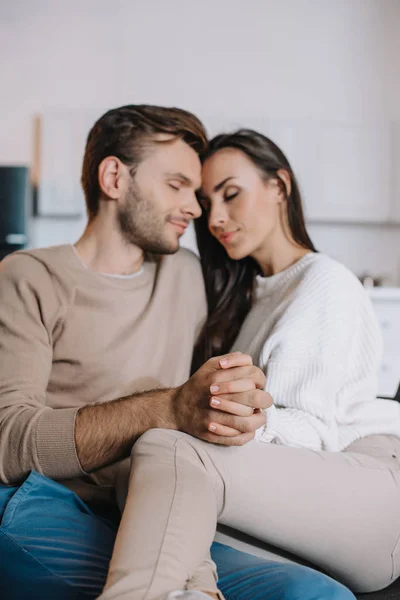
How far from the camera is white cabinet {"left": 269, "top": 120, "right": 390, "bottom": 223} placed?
4641mm

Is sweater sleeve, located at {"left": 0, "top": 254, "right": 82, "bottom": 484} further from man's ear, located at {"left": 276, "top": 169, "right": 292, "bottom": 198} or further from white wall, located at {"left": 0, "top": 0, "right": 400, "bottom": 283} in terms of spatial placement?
white wall, located at {"left": 0, "top": 0, "right": 400, "bottom": 283}

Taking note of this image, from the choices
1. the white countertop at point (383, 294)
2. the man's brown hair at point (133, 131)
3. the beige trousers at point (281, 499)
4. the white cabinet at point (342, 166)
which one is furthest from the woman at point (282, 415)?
the white cabinet at point (342, 166)

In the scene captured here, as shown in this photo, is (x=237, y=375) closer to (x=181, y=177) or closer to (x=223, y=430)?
(x=223, y=430)

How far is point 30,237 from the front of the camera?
492 cm

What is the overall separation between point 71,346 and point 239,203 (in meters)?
0.59

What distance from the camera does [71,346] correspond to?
1.60 meters

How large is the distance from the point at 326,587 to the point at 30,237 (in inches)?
166

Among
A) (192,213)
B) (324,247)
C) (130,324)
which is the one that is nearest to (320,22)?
(324,247)

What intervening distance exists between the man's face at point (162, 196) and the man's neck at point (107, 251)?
3 cm

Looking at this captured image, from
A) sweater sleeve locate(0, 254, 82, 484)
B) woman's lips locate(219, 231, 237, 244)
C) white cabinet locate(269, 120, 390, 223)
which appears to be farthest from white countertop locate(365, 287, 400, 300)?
sweater sleeve locate(0, 254, 82, 484)

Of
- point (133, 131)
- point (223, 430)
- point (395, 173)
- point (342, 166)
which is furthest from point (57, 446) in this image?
point (395, 173)

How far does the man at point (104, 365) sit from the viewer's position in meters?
1.15

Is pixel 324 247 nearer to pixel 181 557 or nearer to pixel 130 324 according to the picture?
pixel 130 324

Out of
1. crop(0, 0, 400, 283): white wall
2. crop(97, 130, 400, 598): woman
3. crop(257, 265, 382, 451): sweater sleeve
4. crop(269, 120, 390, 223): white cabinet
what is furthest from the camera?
crop(0, 0, 400, 283): white wall
